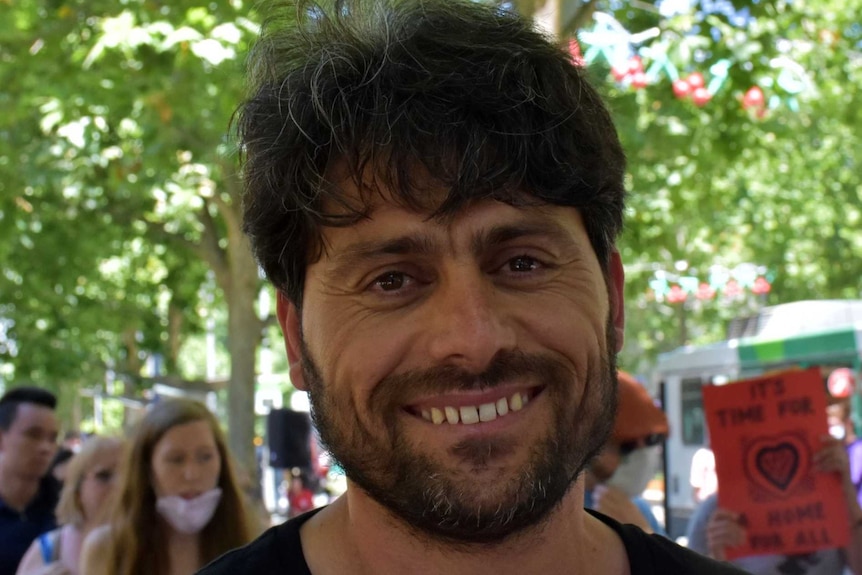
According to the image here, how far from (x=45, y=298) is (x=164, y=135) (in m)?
8.72

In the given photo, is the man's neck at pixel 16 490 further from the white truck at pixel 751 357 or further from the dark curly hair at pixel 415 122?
the white truck at pixel 751 357

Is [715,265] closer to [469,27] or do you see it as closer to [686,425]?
[686,425]

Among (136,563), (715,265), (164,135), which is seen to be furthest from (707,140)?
(715,265)

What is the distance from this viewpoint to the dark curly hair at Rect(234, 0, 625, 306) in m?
1.65

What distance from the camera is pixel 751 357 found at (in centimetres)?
1470

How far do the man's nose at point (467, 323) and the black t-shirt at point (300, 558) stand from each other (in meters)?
0.42

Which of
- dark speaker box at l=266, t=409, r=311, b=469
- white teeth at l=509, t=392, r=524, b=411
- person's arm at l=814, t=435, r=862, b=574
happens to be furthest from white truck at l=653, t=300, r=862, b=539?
white teeth at l=509, t=392, r=524, b=411

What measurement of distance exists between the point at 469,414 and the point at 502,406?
0.15 ft

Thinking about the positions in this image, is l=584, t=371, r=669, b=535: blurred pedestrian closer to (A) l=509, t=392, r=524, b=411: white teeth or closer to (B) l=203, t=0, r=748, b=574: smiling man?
(B) l=203, t=0, r=748, b=574: smiling man

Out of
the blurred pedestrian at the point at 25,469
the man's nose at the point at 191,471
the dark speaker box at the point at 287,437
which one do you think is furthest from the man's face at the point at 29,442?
the dark speaker box at the point at 287,437

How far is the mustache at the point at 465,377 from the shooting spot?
1.60 meters

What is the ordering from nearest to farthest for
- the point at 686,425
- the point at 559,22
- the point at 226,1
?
the point at 559,22 → the point at 226,1 → the point at 686,425

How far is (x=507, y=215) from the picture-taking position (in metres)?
1.66

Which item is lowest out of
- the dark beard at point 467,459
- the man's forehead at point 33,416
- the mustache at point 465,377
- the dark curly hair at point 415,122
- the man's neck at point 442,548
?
the man's neck at point 442,548
